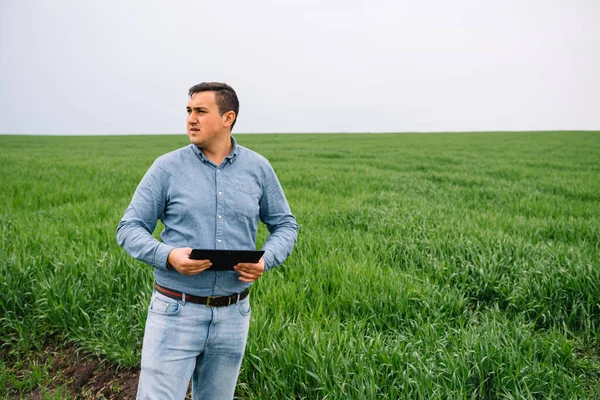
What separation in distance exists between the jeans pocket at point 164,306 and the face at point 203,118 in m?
0.78

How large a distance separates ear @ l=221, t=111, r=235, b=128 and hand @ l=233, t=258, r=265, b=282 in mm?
728

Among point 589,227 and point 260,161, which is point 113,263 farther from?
point 589,227

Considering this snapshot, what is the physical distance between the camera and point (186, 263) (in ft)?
5.84

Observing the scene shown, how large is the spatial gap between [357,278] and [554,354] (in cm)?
169

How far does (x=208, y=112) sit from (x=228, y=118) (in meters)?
0.13

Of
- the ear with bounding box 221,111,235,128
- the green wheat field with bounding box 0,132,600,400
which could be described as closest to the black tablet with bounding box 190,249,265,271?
the ear with bounding box 221,111,235,128

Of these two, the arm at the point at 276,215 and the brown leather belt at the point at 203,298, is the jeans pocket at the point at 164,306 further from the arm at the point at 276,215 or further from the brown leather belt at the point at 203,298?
the arm at the point at 276,215

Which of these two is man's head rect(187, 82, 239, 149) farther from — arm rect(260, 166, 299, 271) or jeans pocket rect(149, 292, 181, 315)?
jeans pocket rect(149, 292, 181, 315)

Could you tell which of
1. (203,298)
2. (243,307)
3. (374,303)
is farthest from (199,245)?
(374,303)

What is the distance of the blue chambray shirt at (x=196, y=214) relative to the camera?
1975mm

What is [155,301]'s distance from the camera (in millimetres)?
2010

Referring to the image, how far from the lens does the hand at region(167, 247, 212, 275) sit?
178 cm

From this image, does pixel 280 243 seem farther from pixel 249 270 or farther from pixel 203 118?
pixel 203 118

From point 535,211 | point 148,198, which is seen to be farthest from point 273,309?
point 535,211
